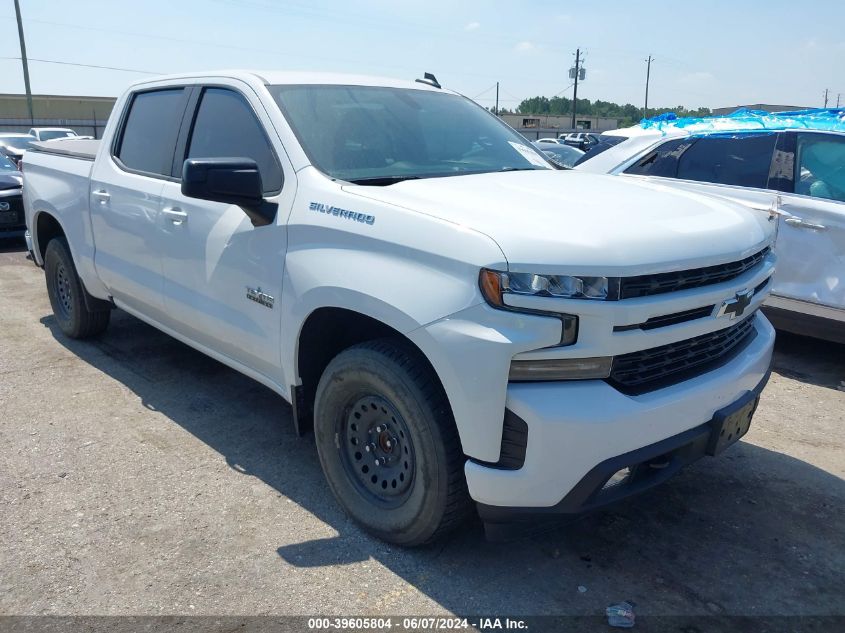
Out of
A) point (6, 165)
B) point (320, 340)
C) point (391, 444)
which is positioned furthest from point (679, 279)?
point (6, 165)

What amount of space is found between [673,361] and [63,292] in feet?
16.5

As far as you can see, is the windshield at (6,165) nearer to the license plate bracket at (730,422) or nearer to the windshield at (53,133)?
the license plate bracket at (730,422)

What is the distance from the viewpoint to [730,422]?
2918mm

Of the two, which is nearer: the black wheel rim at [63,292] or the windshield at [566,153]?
the black wheel rim at [63,292]

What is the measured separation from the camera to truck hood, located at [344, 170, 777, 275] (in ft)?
8.07


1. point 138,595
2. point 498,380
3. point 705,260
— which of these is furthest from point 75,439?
point 705,260

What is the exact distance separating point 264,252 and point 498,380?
1.44m

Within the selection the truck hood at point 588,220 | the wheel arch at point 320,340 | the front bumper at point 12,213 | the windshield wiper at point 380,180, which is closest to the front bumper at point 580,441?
the truck hood at point 588,220

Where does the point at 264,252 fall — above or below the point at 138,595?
above

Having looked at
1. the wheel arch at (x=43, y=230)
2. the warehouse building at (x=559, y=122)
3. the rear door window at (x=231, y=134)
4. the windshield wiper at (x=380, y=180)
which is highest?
the warehouse building at (x=559, y=122)

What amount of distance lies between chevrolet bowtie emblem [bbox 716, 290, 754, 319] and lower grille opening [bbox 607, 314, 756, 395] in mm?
93

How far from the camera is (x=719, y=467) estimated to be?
3.89 metres

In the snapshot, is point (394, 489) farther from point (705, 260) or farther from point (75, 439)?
point (75, 439)

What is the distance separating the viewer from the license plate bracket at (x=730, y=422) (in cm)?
283
